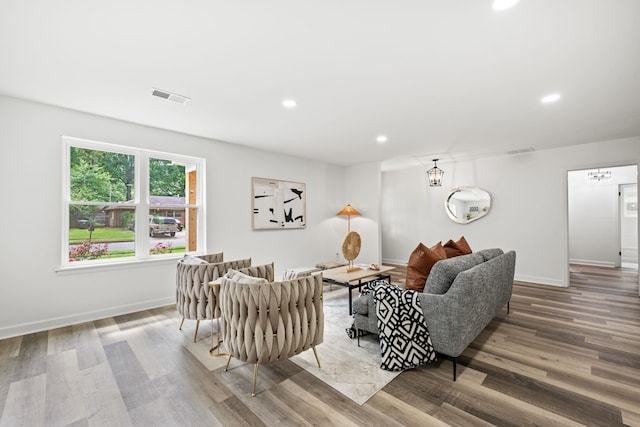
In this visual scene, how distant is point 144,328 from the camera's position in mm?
3178

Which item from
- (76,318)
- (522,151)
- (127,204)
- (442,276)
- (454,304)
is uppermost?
(522,151)

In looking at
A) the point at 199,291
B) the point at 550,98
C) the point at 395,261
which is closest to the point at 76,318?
the point at 199,291

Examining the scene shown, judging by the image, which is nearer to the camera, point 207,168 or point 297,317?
point 297,317

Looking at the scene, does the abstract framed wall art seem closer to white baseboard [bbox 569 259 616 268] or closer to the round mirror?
the round mirror

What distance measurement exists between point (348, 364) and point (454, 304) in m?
1.02

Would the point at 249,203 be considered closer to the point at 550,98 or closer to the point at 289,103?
the point at 289,103

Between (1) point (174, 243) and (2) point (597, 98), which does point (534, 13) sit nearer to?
(2) point (597, 98)

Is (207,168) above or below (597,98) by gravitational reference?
below

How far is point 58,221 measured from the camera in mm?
3211

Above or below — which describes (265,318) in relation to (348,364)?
above

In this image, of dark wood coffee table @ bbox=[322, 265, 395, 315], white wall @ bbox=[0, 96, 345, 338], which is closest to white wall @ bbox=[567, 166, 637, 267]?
dark wood coffee table @ bbox=[322, 265, 395, 315]

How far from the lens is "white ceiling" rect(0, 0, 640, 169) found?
173 centimetres

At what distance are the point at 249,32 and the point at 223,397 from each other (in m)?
2.54

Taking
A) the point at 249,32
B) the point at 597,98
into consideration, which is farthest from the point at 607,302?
the point at 249,32
